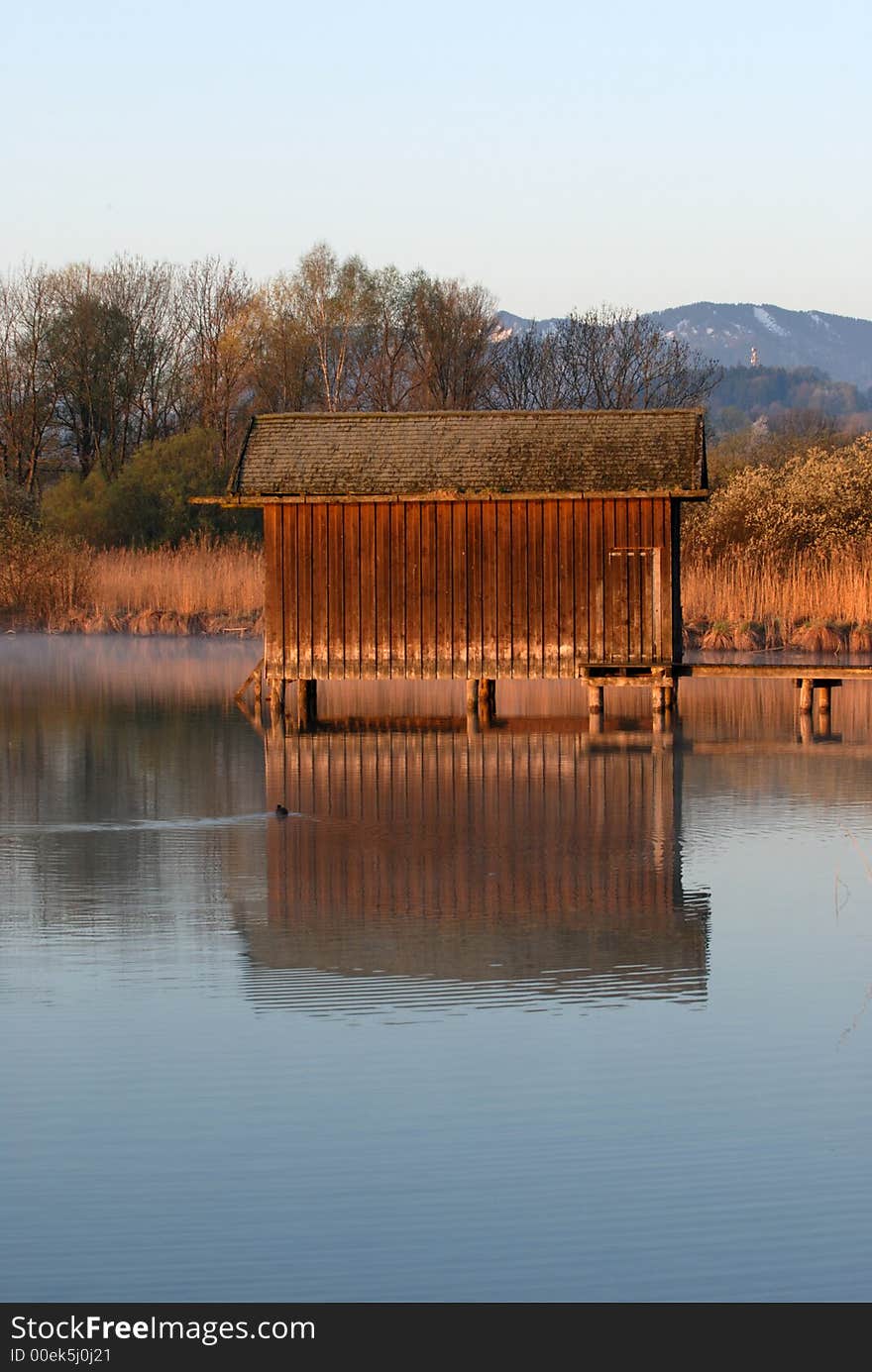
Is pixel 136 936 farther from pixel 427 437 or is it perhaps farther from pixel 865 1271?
pixel 427 437

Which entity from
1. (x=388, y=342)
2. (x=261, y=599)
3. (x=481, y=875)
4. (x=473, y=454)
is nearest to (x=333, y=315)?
(x=388, y=342)

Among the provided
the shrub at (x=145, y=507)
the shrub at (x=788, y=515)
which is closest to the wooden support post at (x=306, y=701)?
the shrub at (x=788, y=515)

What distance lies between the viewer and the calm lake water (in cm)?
616

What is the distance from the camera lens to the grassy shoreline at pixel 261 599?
34.4 metres

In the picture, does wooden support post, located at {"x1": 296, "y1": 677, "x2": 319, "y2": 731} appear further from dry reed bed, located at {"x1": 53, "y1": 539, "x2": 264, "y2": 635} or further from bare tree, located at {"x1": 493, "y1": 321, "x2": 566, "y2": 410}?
bare tree, located at {"x1": 493, "y1": 321, "x2": 566, "y2": 410}

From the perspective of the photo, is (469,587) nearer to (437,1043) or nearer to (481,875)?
(481,875)

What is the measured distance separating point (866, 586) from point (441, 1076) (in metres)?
27.7

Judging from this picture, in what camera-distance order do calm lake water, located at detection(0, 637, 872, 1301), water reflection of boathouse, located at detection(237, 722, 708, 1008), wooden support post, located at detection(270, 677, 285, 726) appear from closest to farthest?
calm lake water, located at detection(0, 637, 872, 1301)
water reflection of boathouse, located at detection(237, 722, 708, 1008)
wooden support post, located at detection(270, 677, 285, 726)

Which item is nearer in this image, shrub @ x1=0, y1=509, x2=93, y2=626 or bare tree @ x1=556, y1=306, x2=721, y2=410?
shrub @ x1=0, y1=509, x2=93, y2=626

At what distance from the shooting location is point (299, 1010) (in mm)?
8945

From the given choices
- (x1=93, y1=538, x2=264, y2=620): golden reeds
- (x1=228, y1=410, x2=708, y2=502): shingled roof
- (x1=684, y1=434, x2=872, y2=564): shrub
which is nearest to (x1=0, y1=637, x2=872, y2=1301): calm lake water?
(x1=228, y1=410, x2=708, y2=502): shingled roof

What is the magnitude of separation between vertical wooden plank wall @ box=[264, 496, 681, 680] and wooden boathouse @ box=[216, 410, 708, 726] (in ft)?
0.06

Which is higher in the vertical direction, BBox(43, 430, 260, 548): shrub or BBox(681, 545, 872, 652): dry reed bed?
BBox(43, 430, 260, 548): shrub

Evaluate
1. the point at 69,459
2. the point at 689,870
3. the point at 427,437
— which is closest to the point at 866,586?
the point at 427,437
